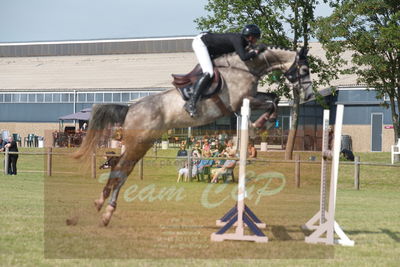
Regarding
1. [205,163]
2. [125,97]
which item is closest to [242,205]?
[205,163]

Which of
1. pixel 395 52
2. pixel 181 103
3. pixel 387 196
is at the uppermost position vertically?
pixel 395 52

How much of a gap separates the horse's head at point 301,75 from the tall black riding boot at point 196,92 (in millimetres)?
950

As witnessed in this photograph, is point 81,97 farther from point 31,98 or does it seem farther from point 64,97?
point 31,98

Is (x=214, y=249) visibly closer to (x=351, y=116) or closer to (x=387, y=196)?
(x=387, y=196)

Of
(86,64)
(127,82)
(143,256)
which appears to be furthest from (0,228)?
(86,64)

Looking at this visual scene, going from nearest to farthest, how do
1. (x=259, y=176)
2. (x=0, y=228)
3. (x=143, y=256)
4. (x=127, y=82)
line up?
1. (x=143, y=256)
2. (x=0, y=228)
3. (x=259, y=176)
4. (x=127, y=82)

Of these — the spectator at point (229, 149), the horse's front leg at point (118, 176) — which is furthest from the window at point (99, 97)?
the horse's front leg at point (118, 176)

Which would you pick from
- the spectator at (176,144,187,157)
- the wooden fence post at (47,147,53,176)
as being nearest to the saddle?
the spectator at (176,144,187,157)

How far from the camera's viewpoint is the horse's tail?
7.67 meters

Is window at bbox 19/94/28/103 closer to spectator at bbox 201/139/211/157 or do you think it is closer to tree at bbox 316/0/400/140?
tree at bbox 316/0/400/140

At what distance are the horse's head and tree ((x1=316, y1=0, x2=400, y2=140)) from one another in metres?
16.4

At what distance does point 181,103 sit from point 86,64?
134ft

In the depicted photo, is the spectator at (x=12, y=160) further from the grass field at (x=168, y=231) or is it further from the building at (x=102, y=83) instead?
the building at (x=102, y=83)

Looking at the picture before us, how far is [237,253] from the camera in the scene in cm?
654
